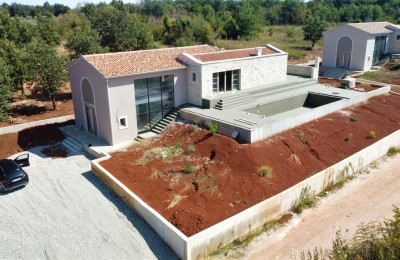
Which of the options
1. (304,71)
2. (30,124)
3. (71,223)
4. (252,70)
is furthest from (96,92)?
(304,71)

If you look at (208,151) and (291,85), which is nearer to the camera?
(208,151)

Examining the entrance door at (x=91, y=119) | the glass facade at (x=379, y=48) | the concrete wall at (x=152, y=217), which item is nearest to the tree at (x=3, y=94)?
the entrance door at (x=91, y=119)

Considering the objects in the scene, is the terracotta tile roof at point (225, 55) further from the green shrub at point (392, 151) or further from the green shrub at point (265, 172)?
the green shrub at point (392, 151)

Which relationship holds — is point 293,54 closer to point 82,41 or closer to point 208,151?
point 82,41

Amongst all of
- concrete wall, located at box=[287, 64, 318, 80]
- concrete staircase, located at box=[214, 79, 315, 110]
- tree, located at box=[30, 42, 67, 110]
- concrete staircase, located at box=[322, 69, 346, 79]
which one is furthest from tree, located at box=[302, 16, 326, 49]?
tree, located at box=[30, 42, 67, 110]

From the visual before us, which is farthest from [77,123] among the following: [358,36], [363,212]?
[358,36]

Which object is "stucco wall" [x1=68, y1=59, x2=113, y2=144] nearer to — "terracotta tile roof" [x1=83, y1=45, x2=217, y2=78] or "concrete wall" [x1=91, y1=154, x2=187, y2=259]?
"terracotta tile roof" [x1=83, y1=45, x2=217, y2=78]

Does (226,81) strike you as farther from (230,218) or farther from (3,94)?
(3,94)

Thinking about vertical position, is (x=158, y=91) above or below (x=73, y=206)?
above
